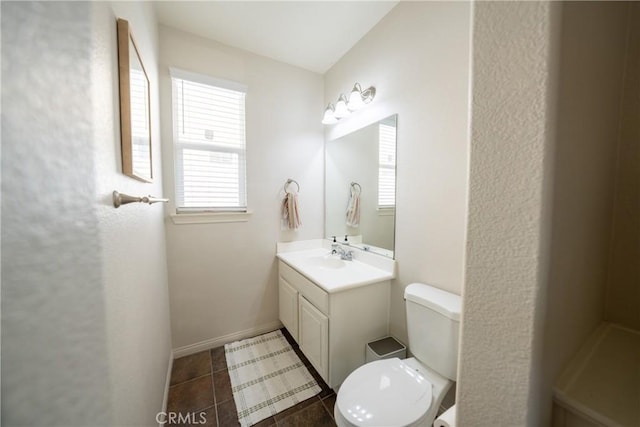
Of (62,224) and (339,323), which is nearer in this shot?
(62,224)

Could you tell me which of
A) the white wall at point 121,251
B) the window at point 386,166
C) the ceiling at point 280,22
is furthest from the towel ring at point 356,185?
the white wall at point 121,251

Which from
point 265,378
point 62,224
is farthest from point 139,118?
point 265,378

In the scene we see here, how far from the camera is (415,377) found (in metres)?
1.14

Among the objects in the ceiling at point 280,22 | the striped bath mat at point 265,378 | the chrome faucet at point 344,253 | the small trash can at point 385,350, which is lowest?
the striped bath mat at point 265,378

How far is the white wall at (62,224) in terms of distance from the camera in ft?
1.13

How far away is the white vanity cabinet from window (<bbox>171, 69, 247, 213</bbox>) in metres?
1.03

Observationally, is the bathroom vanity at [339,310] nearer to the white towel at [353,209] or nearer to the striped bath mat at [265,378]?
the striped bath mat at [265,378]

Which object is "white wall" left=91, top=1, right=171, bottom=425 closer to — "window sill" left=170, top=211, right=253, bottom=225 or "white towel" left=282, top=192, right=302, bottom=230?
"window sill" left=170, top=211, right=253, bottom=225

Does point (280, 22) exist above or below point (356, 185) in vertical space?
above

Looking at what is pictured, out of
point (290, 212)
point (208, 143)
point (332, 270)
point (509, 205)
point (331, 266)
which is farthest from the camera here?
point (290, 212)

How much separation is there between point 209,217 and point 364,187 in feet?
4.42

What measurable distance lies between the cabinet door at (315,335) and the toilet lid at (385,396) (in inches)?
12.9

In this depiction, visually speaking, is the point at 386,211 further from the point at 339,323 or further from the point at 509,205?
the point at 509,205

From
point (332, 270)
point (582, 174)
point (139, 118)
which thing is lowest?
point (332, 270)
